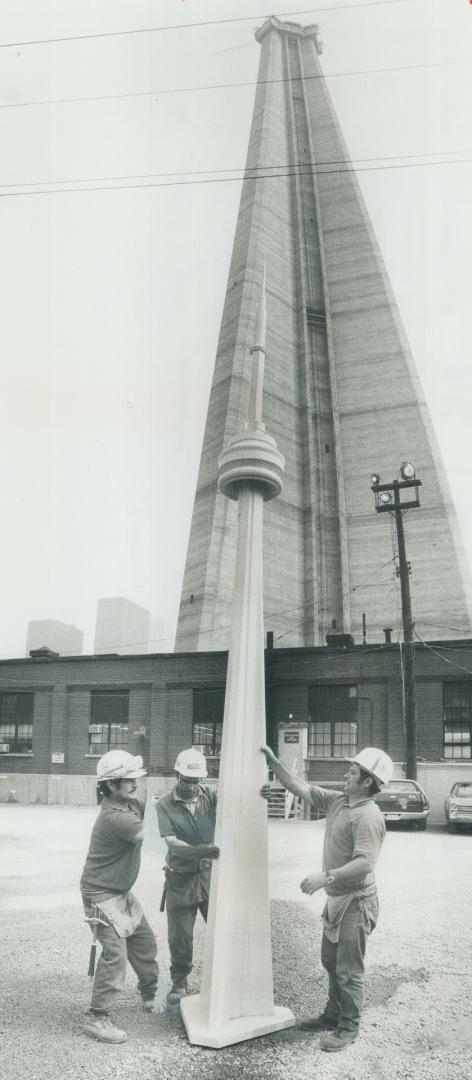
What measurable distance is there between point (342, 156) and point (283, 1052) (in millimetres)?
16114

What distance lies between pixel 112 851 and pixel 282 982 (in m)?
1.33

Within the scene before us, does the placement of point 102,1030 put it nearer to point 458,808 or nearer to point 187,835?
point 187,835

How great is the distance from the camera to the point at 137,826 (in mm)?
3242

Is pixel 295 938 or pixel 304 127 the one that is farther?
pixel 304 127

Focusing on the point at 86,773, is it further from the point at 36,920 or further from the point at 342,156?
the point at 342,156

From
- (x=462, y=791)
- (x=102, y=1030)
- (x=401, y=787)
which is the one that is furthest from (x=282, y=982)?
(x=462, y=791)

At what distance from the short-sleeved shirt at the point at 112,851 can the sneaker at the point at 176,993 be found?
58 centimetres

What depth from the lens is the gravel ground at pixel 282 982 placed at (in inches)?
110

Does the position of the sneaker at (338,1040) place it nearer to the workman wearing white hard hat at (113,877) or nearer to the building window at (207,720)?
the workman wearing white hard hat at (113,877)

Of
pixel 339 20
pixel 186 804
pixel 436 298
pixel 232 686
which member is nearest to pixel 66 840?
pixel 186 804

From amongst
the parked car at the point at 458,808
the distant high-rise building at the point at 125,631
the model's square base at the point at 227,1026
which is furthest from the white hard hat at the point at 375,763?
the parked car at the point at 458,808

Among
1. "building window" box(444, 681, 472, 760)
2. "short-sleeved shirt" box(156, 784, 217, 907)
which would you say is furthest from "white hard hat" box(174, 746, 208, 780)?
"building window" box(444, 681, 472, 760)

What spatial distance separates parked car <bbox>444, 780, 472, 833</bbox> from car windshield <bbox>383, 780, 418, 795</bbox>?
28.1 inches

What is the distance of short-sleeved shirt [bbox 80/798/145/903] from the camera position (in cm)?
324
